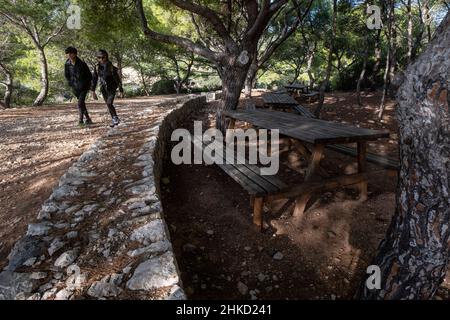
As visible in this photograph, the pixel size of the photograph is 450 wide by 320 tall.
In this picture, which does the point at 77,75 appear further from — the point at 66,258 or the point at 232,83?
the point at 66,258

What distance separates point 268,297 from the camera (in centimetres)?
273

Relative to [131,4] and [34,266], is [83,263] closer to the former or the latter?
[34,266]

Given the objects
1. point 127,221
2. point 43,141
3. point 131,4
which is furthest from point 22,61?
point 127,221

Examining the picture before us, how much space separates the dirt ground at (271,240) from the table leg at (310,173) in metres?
0.11

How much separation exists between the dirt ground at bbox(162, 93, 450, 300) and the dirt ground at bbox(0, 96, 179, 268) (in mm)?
1518

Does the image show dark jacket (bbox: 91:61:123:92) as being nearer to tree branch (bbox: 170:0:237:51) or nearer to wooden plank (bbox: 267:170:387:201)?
tree branch (bbox: 170:0:237:51)

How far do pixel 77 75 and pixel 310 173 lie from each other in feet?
16.3

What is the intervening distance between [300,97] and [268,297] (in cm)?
1173

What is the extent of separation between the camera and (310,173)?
3750mm

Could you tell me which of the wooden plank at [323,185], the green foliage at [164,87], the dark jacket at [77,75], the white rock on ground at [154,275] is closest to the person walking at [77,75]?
the dark jacket at [77,75]

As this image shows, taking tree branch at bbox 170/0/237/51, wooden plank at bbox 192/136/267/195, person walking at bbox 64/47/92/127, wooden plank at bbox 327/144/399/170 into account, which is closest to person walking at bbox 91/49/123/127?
person walking at bbox 64/47/92/127

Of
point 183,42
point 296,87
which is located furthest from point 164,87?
point 183,42

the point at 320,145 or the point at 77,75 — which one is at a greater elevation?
the point at 77,75

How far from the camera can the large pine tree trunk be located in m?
1.71
